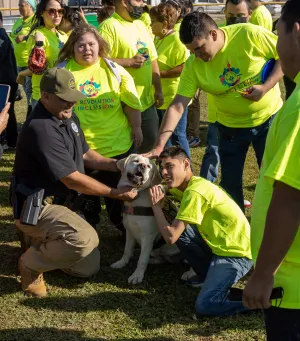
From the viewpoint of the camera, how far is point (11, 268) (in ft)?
15.4

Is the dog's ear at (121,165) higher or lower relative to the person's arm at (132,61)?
lower

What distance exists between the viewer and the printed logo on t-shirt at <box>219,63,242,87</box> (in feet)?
14.6

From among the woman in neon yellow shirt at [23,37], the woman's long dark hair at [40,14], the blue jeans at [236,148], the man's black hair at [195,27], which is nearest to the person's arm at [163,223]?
the blue jeans at [236,148]

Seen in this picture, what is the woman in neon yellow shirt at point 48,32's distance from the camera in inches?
256

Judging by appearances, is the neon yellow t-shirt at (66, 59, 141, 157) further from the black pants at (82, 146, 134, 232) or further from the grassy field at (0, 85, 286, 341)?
the grassy field at (0, 85, 286, 341)

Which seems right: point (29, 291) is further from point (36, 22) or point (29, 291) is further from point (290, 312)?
point (36, 22)

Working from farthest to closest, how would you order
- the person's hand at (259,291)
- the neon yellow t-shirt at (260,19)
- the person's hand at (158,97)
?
1. the neon yellow t-shirt at (260,19)
2. the person's hand at (158,97)
3. the person's hand at (259,291)

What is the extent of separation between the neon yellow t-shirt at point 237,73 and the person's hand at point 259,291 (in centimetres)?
267

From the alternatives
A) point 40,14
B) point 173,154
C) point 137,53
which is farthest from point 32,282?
point 40,14

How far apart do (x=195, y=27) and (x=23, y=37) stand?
→ 4.92 m

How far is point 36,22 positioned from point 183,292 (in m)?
3.98

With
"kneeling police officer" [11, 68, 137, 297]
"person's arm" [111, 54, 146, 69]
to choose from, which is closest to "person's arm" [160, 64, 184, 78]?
"person's arm" [111, 54, 146, 69]

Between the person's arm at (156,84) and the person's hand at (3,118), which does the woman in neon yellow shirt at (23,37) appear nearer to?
the person's arm at (156,84)

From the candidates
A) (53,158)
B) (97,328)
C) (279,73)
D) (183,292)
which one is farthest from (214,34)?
(97,328)
